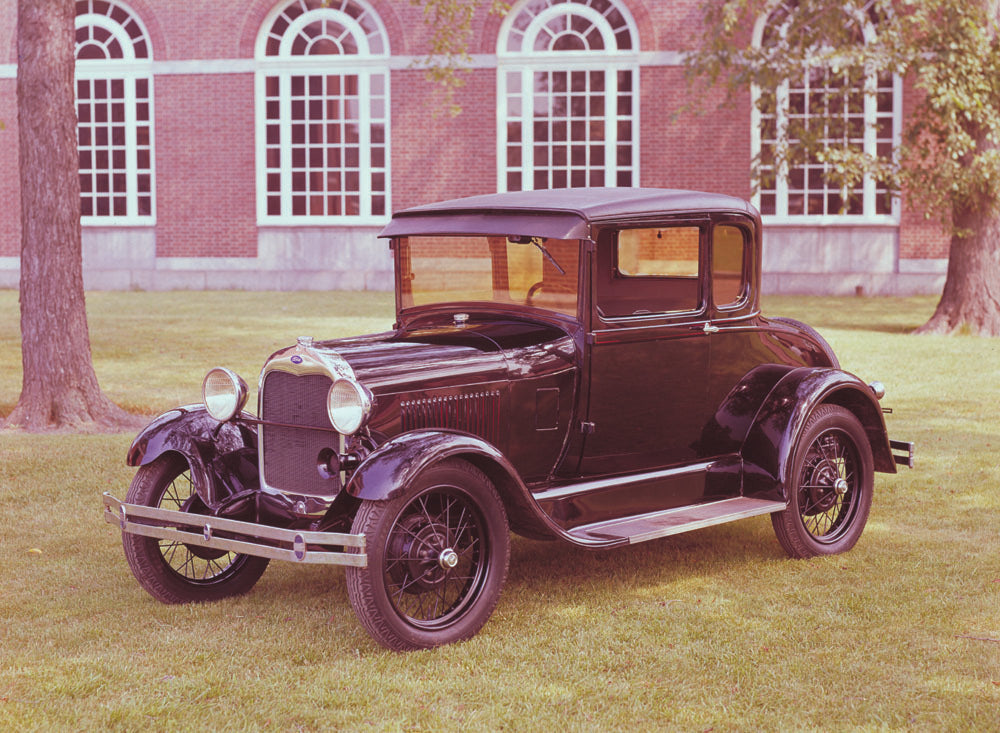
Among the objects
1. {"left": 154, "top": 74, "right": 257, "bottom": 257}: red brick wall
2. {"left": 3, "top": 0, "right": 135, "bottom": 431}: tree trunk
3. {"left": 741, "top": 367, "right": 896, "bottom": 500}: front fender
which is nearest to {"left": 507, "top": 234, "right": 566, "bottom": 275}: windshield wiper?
{"left": 741, "top": 367, "right": 896, "bottom": 500}: front fender

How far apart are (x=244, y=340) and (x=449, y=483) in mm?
11211

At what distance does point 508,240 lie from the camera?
569cm

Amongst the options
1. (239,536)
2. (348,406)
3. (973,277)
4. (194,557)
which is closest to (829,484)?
(348,406)

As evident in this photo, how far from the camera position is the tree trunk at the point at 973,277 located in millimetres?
16594

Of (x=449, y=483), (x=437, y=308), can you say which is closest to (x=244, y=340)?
(x=437, y=308)

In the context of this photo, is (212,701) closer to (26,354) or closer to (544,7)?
(26,354)

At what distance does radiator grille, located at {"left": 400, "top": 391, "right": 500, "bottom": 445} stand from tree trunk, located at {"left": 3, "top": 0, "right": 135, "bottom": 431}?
524 cm

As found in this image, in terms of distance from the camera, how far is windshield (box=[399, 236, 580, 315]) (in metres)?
5.61

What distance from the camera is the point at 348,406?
16.1 feet

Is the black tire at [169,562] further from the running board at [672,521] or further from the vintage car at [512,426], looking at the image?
the running board at [672,521]

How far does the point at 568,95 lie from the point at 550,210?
18.4 metres

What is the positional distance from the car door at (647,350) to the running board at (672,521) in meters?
0.26

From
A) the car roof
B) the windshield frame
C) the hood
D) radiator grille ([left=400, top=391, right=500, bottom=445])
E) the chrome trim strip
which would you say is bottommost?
the chrome trim strip

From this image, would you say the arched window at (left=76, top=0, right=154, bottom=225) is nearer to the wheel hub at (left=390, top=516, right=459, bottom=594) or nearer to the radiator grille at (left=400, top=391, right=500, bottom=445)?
the radiator grille at (left=400, top=391, right=500, bottom=445)
